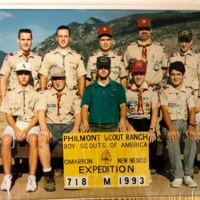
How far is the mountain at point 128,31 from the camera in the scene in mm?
3558

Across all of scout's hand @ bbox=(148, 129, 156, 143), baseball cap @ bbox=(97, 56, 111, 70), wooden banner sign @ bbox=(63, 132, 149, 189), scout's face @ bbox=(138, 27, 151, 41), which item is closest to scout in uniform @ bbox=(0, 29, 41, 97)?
baseball cap @ bbox=(97, 56, 111, 70)

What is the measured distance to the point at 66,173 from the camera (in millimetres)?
3666

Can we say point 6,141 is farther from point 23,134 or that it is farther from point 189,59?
point 189,59

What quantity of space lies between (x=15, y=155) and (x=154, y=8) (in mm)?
1722

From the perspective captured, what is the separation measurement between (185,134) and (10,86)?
1588 millimetres

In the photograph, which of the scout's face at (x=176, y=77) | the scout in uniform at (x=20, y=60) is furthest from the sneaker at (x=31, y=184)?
the scout's face at (x=176, y=77)

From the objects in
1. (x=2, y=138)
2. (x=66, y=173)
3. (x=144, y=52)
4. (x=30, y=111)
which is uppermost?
(x=144, y=52)

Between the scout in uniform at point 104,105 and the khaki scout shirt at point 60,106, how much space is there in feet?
0.26

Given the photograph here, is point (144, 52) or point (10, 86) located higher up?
point (144, 52)

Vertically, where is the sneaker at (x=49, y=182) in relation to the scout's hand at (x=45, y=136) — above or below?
below

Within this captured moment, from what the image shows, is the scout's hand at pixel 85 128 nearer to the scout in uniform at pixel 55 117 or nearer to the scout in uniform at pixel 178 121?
the scout in uniform at pixel 55 117

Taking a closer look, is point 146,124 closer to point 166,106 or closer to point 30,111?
point 166,106

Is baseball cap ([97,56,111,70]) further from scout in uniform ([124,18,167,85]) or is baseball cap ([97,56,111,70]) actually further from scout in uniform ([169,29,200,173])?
scout in uniform ([169,29,200,173])

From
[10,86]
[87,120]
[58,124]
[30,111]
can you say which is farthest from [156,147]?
[10,86]
